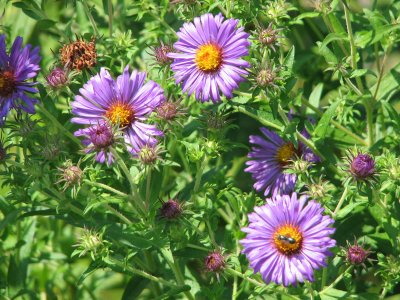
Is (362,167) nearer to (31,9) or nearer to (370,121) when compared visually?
(370,121)

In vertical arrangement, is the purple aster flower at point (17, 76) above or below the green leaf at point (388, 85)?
below

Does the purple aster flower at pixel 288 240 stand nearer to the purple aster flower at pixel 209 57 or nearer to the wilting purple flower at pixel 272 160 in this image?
the purple aster flower at pixel 209 57

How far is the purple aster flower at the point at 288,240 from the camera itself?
181cm

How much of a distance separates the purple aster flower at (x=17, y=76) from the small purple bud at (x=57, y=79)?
4 cm

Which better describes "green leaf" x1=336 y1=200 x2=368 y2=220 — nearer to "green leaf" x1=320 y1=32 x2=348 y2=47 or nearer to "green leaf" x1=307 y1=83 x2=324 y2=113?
"green leaf" x1=320 y1=32 x2=348 y2=47

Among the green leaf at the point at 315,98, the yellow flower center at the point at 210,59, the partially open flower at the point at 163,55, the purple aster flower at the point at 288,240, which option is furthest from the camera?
the green leaf at the point at 315,98

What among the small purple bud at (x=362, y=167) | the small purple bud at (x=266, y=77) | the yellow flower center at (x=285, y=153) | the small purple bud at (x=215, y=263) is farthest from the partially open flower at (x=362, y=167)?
the yellow flower center at (x=285, y=153)

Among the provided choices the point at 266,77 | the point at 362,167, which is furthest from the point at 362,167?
the point at 266,77

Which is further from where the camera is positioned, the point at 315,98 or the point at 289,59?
the point at 315,98

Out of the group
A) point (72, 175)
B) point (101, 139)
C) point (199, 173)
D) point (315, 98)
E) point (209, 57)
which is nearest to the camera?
point (101, 139)

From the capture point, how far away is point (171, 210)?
2.01 meters

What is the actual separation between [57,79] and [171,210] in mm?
475

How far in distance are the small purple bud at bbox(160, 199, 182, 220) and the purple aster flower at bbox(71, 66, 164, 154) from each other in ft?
0.57

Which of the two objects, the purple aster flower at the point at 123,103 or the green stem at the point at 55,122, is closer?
the purple aster flower at the point at 123,103
